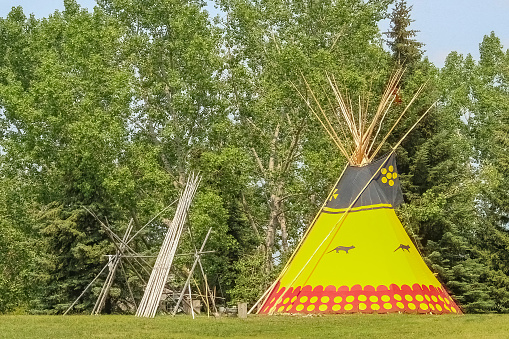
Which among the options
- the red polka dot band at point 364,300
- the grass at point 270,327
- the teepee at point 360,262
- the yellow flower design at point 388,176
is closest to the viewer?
the grass at point 270,327

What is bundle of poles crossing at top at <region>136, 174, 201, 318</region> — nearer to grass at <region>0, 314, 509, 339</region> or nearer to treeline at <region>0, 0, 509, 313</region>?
grass at <region>0, 314, 509, 339</region>

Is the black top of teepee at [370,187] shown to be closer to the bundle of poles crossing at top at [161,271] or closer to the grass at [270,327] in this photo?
the grass at [270,327]

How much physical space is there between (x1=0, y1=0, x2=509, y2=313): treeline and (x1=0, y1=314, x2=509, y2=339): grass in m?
6.97

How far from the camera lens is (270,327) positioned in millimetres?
15219

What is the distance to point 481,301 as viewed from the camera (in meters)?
23.4

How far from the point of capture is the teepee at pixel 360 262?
17.8m

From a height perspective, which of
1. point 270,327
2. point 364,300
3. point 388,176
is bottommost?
point 270,327

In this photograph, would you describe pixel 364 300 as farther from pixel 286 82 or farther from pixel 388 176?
pixel 286 82

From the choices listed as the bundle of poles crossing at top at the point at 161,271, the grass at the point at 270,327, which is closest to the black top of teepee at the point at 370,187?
the grass at the point at 270,327

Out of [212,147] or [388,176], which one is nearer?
[388,176]

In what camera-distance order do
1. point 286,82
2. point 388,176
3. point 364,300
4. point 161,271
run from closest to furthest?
point 364,300 → point 161,271 → point 388,176 → point 286,82

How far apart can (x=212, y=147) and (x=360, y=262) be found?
10.3 metres

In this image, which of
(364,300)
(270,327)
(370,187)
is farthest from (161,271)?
(370,187)

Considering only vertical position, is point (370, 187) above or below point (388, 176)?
below
